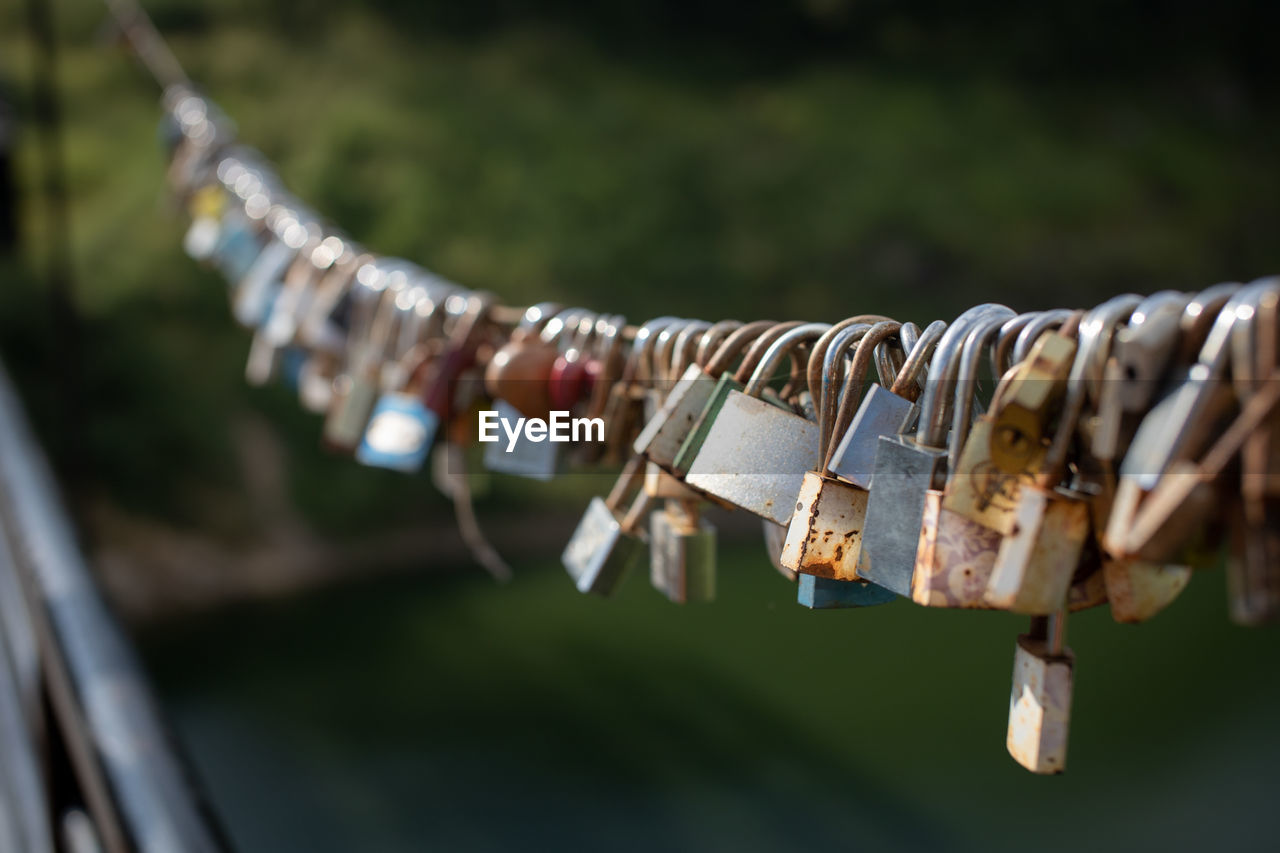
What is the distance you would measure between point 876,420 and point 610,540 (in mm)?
240

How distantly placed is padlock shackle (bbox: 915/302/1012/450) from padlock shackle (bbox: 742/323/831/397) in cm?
7

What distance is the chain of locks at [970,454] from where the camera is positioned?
258mm

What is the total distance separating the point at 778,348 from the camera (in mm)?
409

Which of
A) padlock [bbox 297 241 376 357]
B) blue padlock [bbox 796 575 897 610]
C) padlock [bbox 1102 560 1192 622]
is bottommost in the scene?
blue padlock [bbox 796 575 897 610]

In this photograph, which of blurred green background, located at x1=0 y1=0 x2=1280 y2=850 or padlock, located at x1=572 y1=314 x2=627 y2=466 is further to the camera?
blurred green background, located at x1=0 y1=0 x2=1280 y2=850

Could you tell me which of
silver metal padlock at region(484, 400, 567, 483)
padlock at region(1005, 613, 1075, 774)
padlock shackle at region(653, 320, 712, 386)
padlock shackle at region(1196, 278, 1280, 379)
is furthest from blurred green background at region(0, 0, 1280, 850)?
padlock shackle at region(1196, 278, 1280, 379)

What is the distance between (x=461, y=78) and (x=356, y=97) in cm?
46

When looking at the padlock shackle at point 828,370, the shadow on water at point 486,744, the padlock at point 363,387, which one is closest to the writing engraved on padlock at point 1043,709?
the padlock shackle at point 828,370

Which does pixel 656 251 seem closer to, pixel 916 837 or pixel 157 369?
pixel 157 369

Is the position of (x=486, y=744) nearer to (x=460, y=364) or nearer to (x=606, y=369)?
(x=460, y=364)

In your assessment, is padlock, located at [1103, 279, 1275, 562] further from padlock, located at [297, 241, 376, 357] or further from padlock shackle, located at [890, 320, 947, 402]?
padlock, located at [297, 241, 376, 357]

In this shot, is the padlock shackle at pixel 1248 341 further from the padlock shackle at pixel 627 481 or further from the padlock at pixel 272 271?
the padlock at pixel 272 271

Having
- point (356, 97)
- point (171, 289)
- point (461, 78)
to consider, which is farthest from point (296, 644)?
point (461, 78)

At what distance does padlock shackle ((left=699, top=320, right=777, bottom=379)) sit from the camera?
1.45 feet
